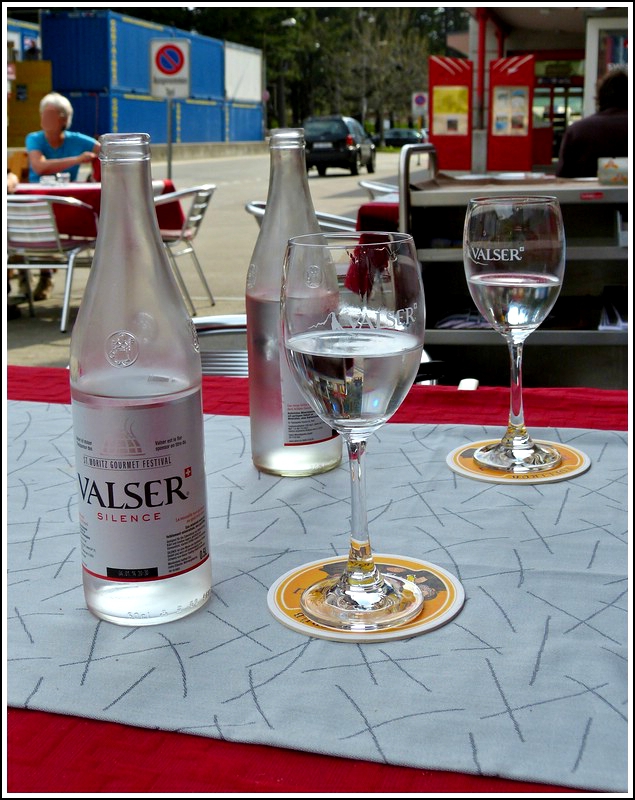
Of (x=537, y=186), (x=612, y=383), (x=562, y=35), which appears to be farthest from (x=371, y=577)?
(x=562, y=35)

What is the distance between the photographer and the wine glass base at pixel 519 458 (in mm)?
1052

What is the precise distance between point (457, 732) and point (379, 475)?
1.63ft

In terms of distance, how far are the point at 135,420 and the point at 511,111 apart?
43.9 ft

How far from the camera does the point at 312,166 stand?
80.1ft

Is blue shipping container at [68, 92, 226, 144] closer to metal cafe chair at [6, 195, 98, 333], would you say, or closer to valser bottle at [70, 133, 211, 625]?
metal cafe chair at [6, 195, 98, 333]

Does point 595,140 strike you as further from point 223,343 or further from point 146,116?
point 146,116

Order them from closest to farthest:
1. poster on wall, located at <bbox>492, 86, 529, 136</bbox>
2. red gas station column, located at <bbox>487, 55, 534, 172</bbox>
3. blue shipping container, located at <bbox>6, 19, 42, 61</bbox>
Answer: red gas station column, located at <bbox>487, 55, 534, 172</bbox> → poster on wall, located at <bbox>492, 86, 529, 136</bbox> → blue shipping container, located at <bbox>6, 19, 42, 61</bbox>

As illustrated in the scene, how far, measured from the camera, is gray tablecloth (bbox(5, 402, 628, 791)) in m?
0.56

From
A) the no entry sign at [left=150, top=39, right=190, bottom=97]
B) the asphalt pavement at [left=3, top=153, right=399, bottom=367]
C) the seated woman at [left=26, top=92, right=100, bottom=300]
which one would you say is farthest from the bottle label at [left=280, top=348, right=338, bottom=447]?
the no entry sign at [left=150, top=39, right=190, bottom=97]

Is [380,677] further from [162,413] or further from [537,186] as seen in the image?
[537,186]

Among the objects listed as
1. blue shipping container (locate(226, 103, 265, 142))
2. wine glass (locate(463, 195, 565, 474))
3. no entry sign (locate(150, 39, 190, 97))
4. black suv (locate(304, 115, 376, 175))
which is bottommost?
wine glass (locate(463, 195, 565, 474))

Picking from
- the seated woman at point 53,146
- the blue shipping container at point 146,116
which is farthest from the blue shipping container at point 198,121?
the seated woman at point 53,146

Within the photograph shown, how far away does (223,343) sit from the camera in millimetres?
2020

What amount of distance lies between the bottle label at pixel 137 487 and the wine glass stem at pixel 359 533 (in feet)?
0.40
